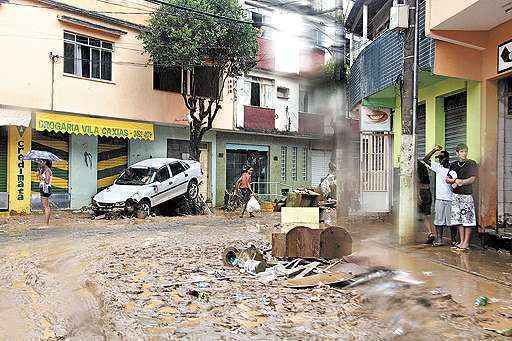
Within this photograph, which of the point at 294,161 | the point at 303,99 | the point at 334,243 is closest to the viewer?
the point at 334,243

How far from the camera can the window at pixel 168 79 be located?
2290 centimetres

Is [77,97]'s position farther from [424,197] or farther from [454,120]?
[424,197]

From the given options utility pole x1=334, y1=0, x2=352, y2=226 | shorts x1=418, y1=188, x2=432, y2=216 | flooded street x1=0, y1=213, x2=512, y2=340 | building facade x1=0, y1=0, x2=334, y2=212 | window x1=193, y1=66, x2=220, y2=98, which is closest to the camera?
flooded street x1=0, y1=213, x2=512, y2=340

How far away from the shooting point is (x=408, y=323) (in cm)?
534

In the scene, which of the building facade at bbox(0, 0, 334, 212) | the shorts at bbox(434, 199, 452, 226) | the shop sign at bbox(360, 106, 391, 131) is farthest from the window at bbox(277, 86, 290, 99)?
the shorts at bbox(434, 199, 452, 226)

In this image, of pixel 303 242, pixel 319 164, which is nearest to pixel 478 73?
pixel 303 242

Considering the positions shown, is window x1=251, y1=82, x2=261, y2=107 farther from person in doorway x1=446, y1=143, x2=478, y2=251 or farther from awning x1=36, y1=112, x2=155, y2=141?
person in doorway x1=446, y1=143, x2=478, y2=251

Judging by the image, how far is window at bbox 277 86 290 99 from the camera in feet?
94.4

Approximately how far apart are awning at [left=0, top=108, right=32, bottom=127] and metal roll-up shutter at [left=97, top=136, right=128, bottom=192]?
383 cm

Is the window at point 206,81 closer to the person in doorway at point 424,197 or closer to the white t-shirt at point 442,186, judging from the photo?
the person in doorway at point 424,197

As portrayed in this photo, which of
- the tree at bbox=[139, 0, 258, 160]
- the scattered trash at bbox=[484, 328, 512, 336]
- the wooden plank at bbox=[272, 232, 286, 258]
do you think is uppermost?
the tree at bbox=[139, 0, 258, 160]

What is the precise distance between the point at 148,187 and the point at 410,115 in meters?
10.7

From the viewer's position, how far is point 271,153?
95.9 feet

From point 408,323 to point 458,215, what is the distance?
4.47 meters
